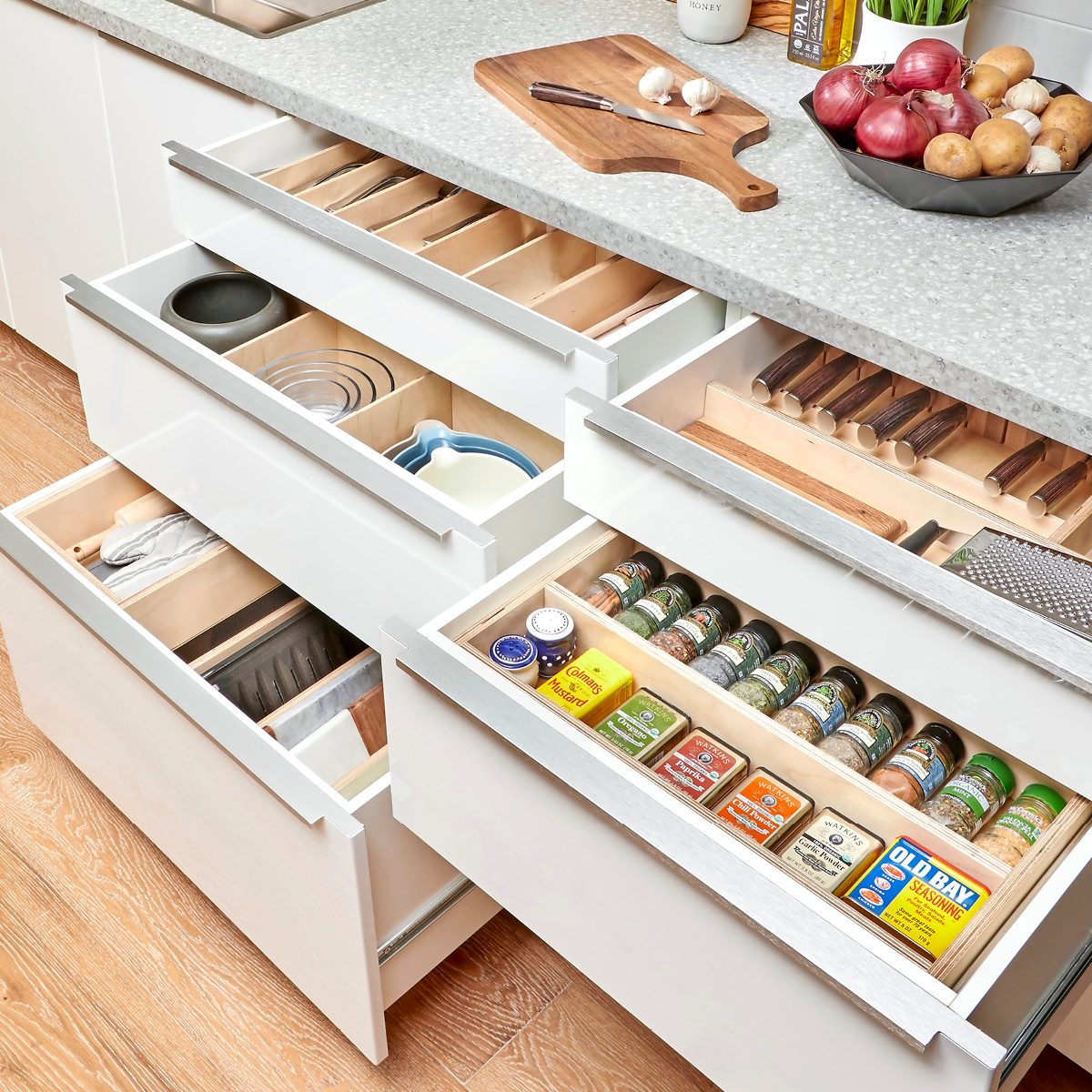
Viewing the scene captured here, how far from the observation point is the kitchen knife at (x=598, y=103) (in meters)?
1.33

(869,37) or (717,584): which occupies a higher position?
(869,37)

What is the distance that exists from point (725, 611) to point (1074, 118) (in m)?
0.59

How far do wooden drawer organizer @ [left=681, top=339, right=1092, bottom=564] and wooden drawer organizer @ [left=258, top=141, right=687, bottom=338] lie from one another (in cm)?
23

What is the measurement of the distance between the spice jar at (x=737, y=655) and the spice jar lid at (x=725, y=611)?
0.06 feet

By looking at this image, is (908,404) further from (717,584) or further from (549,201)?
(549,201)

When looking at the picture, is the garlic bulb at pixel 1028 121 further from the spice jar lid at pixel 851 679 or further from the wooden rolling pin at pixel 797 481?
the spice jar lid at pixel 851 679

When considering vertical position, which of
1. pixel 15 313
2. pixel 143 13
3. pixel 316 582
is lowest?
pixel 15 313

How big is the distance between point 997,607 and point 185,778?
90 centimetres

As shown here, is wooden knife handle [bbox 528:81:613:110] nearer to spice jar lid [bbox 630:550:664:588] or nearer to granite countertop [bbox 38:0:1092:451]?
granite countertop [bbox 38:0:1092:451]

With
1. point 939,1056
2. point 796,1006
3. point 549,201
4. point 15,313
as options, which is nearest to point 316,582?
point 549,201

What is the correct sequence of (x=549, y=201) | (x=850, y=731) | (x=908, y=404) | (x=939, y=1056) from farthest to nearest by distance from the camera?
(x=549, y=201) < (x=908, y=404) < (x=850, y=731) < (x=939, y=1056)

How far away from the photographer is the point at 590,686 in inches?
39.5

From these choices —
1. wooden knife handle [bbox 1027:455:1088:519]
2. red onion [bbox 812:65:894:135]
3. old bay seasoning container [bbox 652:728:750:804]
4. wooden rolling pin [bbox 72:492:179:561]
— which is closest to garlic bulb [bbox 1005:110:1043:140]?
red onion [bbox 812:65:894:135]

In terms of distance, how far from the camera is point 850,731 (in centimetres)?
98
